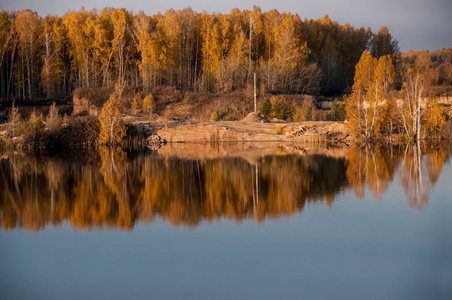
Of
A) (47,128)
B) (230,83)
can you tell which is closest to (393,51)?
(230,83)

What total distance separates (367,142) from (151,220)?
19.5m

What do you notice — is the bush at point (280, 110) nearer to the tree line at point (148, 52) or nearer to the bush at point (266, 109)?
the bush at point (266, 109)

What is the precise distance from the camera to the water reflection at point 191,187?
26.8ft

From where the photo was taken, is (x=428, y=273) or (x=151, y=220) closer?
(x=428, y=273)

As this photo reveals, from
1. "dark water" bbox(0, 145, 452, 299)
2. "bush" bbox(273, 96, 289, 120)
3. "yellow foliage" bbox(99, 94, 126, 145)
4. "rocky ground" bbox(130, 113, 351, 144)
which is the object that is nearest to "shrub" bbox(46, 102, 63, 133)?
"yellow foliage" bbox(99, 94, 126, 145)

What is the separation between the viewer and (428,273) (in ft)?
17.0

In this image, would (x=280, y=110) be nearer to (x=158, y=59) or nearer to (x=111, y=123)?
(x=111, y=123)

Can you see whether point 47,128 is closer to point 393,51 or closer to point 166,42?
point 166,42

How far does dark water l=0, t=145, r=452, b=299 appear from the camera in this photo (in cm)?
494

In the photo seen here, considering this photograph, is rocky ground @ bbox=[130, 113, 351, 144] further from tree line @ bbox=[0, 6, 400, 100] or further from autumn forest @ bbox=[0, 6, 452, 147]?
tree line @ bbox=[0, 6, 400, 100]

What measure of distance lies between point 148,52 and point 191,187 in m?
35.1

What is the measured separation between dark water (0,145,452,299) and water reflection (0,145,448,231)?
4cm

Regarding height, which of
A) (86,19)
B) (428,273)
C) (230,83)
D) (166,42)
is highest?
(86,19)

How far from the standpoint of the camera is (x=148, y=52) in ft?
144
